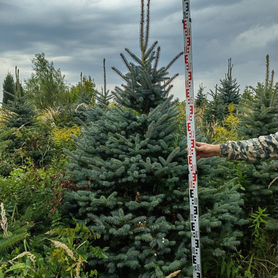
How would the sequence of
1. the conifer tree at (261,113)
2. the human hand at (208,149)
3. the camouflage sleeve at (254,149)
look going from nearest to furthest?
1. the camouflage sleeve at (254,149)
2. the human hand at (208,149)
3. the conifer tree at (261,113)

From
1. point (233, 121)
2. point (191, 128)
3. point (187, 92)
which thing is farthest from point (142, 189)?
point (233, 121)

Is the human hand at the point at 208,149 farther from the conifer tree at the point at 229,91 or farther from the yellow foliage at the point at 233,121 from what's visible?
the conifer tree at the point at 229,91

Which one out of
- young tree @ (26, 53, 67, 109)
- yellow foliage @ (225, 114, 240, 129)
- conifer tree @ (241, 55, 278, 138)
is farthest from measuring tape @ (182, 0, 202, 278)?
young tree @ (26, 53, 67, 109)

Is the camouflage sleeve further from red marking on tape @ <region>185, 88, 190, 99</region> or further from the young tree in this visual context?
the young tree

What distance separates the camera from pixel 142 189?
4621mm

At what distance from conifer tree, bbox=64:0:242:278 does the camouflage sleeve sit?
0.58 m

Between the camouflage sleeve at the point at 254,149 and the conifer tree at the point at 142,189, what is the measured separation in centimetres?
58

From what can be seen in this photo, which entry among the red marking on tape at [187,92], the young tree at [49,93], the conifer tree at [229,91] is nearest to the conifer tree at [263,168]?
the red marking on tape at [187,92]

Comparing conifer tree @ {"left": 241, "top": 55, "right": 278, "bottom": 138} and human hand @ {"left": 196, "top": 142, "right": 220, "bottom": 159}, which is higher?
conifer tree @ {"left": 241, "top": 55, "right": 278, "bottom": 138}

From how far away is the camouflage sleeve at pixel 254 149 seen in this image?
3.83m

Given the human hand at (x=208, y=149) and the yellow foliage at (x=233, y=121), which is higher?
the yellow foliage at (x=233, y=121)

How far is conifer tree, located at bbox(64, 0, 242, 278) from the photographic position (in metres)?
4.22

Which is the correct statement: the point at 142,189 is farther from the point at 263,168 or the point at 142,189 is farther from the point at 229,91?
the point at 229,91

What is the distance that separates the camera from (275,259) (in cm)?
526
